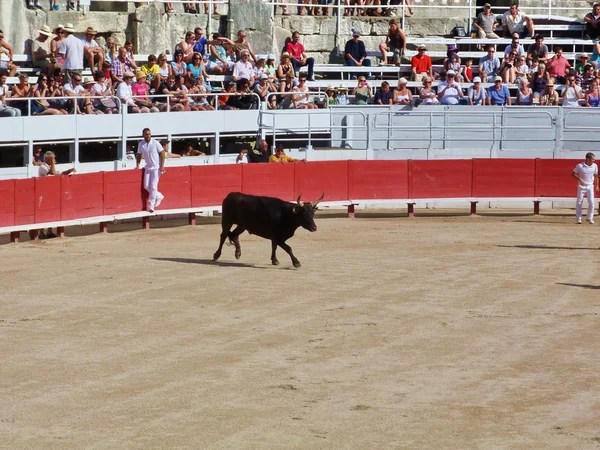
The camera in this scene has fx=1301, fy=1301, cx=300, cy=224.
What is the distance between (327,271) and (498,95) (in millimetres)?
11256

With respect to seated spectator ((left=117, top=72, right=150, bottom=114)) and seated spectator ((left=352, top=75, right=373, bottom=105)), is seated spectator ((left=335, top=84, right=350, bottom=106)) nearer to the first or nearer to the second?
seated spectator ((left=352, top=75, right=373, bottom=105))

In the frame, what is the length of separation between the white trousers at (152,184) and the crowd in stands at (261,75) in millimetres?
1623

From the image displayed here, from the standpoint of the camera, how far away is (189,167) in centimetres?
2325

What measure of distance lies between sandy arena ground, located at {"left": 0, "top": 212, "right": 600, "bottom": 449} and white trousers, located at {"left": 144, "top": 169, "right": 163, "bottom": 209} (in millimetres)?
1830

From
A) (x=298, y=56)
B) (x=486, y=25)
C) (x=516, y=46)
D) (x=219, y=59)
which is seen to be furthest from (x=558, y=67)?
(x=219, y=59)

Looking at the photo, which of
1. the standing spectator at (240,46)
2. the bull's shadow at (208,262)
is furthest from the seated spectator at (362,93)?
the bull's shadow at (208,262)

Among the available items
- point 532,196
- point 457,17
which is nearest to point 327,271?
point 532,196

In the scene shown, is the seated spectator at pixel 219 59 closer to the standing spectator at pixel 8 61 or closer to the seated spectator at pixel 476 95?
the standing spectator at pixel 8 61

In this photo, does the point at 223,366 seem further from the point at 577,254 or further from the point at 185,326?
the point at 577,254

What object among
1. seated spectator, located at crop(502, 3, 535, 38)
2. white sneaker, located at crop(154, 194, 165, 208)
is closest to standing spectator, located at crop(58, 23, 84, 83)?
white sneaker, located at crop(154, 194, 165, 208)

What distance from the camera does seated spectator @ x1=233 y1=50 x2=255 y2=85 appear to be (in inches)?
1028

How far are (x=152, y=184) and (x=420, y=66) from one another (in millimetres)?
8793

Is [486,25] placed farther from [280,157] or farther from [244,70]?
[280,157]

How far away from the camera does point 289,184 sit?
24.4 m
